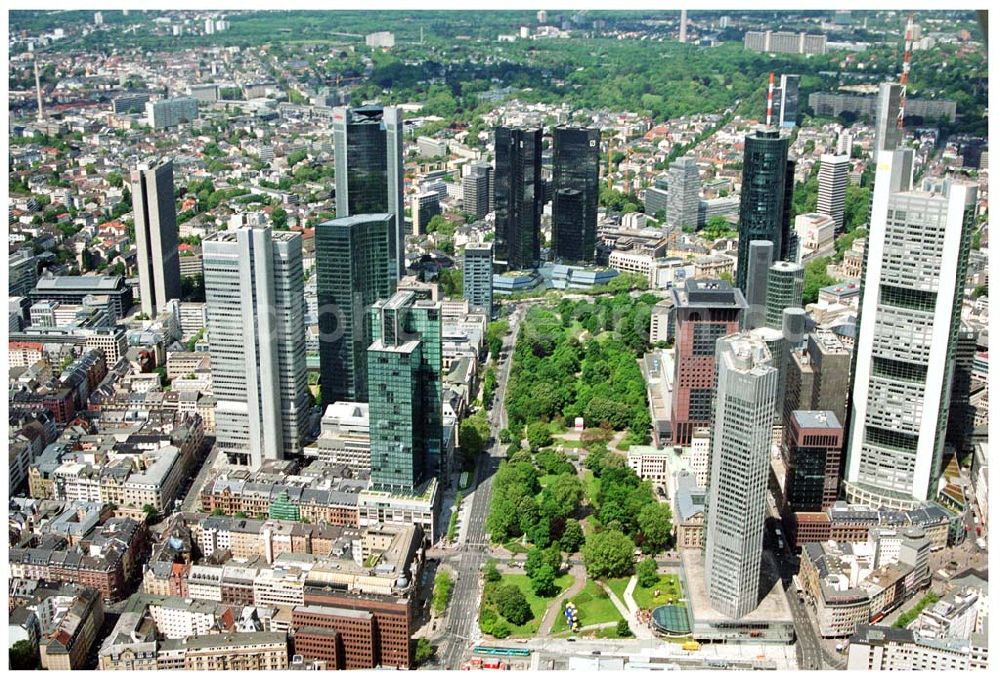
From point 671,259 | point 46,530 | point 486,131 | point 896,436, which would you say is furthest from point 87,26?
point 896,436

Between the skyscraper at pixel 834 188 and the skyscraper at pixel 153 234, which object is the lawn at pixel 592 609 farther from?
the skyscraper at pixel 834 188

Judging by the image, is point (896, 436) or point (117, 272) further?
point (117, 272)

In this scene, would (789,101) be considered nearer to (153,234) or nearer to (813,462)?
(153,234)

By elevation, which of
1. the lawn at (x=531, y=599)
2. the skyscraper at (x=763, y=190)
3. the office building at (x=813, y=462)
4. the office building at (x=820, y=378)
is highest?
the skyscraper at (x=763, y=190)

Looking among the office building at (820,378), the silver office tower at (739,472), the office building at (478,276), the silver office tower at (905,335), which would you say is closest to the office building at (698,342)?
the office building at (820,378)

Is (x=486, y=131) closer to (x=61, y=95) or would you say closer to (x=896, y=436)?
(x=61, y=95)

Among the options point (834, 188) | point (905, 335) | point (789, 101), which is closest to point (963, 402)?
point (905, 335)
